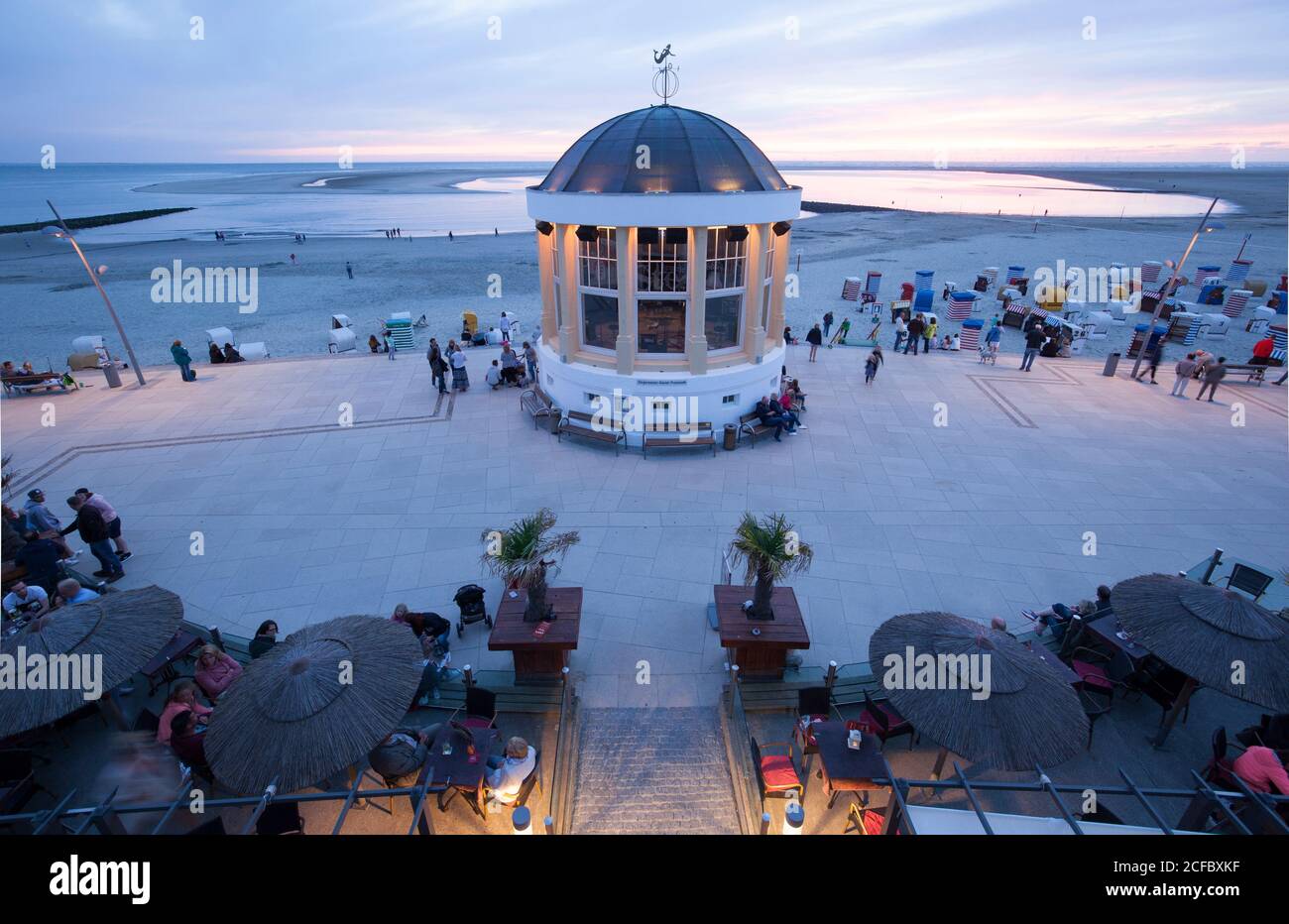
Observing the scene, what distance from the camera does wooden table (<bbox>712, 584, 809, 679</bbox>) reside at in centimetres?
838

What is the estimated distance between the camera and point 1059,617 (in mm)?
9297

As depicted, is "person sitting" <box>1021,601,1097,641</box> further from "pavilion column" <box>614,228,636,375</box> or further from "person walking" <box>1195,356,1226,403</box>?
"person walking" <box>1195,356,1226,403</box>

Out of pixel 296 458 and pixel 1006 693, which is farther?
pixel 296 458

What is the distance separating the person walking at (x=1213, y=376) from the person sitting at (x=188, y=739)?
27056 millimetres

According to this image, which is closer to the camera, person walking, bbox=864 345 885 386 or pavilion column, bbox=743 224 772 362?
pavilion column, bbox=743 224 772 362

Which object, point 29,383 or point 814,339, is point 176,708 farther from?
point 814,339

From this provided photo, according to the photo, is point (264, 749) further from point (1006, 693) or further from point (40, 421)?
point (40, 421)

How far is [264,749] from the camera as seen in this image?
578cm

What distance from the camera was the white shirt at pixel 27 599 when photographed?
9164 millimetres

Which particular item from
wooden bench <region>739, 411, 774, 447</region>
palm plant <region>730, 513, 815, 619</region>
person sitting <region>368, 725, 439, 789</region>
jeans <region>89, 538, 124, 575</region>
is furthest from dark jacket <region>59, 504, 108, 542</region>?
wooden bench <region>739, 411, 774, 447</region>

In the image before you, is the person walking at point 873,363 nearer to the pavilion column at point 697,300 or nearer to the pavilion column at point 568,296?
the pavilion column at point 697,300

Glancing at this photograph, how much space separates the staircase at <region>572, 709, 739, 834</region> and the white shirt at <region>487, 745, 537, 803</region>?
0.83 metres
